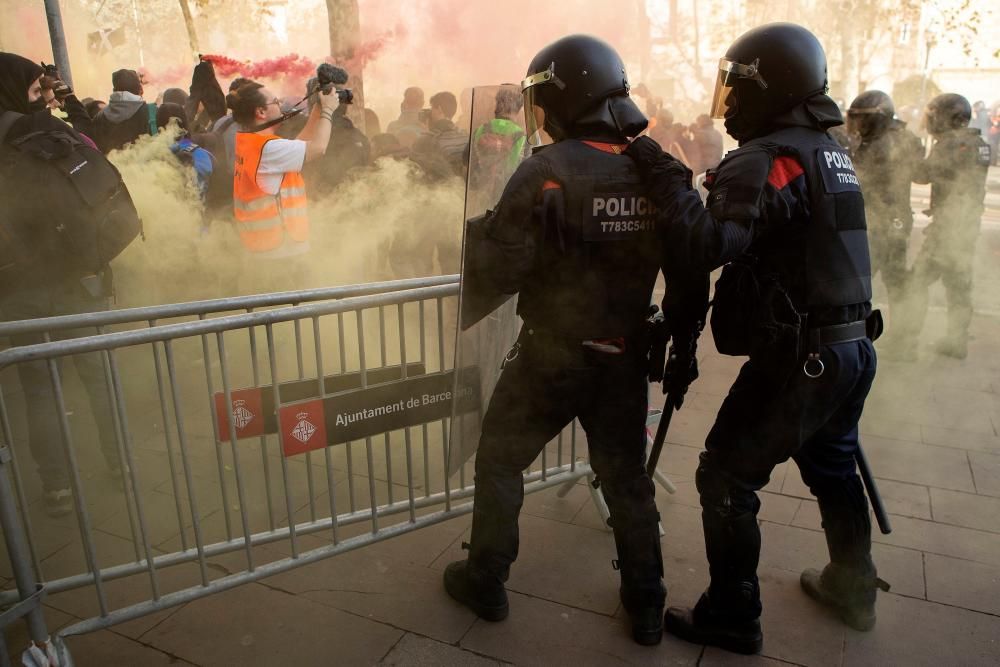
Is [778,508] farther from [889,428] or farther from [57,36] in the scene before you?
[57,36]

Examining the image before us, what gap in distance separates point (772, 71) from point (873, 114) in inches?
140

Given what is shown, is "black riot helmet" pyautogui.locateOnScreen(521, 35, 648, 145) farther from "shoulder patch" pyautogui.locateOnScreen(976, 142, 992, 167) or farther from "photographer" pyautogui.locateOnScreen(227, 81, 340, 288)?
"shoulder patch" pyautogui.locateOnScreen(976, 142, 992, 167)

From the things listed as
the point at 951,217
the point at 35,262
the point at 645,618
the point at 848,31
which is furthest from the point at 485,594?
the point at 848,31

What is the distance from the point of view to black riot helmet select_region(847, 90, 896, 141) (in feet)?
17.2

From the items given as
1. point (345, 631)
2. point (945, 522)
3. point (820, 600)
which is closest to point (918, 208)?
point (945, 522)

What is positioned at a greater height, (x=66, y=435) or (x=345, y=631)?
(x=66, y=435)

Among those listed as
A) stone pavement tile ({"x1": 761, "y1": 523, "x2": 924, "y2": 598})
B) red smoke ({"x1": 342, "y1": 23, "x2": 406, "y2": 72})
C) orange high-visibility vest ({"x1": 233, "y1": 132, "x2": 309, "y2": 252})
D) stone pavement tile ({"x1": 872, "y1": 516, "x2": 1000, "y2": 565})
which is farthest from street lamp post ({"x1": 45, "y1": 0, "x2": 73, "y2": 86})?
stone pavement tile ({"x1": 872, "y1": 516, "x2": 1000, "y2": 565})

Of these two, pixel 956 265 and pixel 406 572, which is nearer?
pixel 406 572

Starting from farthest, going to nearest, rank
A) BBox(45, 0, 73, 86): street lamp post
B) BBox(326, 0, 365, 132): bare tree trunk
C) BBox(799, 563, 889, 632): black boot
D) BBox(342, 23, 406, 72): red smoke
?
BBox(342, 23, 406, 72): red smoke
BBox(326, 0, 365, 132): bare tree trunk
BBox(45, 0, 73, 86): street lamp post
BBox(799, 563, 889, 632): black boot

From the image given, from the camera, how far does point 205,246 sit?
18.5 feet

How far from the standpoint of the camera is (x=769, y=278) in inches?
89.0

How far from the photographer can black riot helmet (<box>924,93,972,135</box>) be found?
4.21m

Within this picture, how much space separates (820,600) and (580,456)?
1.39 meters

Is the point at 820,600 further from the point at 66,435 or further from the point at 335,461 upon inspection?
the point at 66,435
